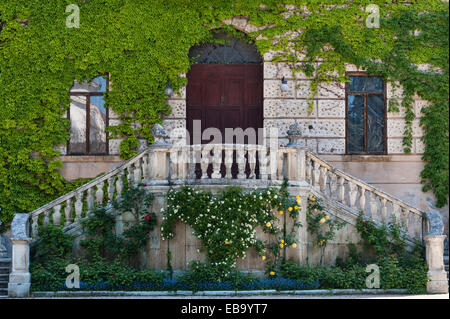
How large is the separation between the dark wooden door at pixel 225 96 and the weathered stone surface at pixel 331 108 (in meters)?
1.53

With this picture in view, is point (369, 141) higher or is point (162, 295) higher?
point (369, 141)

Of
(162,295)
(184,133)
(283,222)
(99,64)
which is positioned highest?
(99,64)

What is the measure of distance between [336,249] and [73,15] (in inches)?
340

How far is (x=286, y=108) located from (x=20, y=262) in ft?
24.6

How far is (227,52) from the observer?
54.1 ft


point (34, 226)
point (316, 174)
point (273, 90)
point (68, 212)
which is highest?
point (273, 90)

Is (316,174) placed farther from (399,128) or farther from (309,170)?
(399,128)

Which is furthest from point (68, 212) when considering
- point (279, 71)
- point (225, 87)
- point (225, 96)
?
point (279, 71)

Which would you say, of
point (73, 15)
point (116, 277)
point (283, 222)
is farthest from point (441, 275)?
point (73, 15)

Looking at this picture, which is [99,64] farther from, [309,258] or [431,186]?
[431,186]

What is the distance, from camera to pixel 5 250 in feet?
46.6

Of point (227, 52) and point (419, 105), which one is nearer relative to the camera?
point (419, 105)

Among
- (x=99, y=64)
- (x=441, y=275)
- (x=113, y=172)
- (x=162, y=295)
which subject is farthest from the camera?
(x=99, y=64)

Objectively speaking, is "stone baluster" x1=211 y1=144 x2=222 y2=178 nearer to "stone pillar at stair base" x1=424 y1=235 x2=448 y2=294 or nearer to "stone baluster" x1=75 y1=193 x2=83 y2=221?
"stone baluster" x1=75 y1=193 x2=83 y2=221
